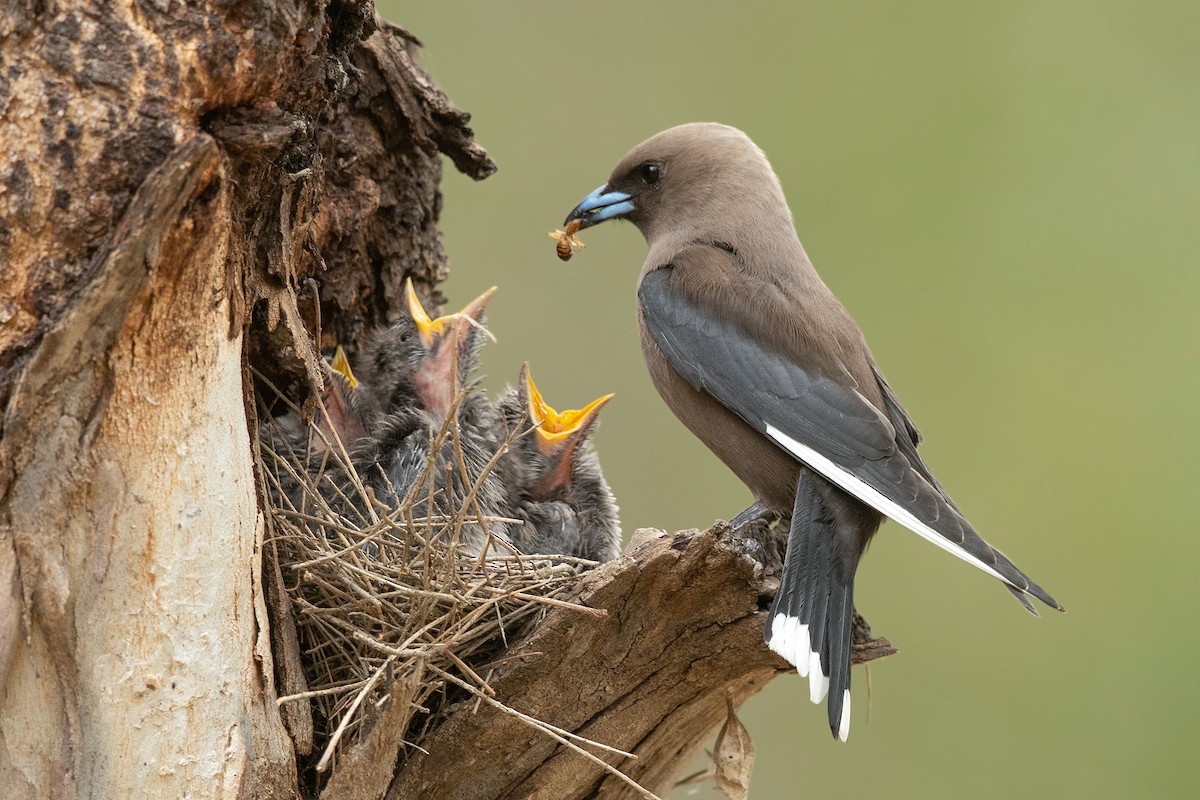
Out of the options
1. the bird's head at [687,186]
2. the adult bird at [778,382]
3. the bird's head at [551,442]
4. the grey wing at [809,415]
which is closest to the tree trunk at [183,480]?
the adult bird at [778,382]

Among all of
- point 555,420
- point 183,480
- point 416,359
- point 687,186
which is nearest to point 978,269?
point 687,186

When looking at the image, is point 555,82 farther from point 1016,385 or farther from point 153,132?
point 153,132

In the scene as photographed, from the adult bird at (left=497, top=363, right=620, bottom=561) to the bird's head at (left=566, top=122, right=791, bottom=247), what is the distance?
2.39 feet

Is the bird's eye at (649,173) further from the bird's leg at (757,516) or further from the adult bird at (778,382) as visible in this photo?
the bird's leg at (757,516)

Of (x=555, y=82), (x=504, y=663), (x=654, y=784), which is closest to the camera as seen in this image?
(x=504, y=663)

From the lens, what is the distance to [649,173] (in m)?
4.66

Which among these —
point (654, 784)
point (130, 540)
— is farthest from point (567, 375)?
point (130, 540)

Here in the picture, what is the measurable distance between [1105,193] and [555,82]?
2664 mm

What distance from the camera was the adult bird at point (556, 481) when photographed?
13.1 feet

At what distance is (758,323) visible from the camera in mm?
3914

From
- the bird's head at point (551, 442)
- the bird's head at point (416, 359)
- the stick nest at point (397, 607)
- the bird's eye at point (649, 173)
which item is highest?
the bird's eye at point (649, 173)

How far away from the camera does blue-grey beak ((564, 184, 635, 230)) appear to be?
15.4ft

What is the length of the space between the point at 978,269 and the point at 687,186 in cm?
252

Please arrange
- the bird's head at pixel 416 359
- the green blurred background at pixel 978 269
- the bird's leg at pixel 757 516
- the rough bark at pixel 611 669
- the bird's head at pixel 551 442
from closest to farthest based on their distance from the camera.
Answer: the rough bark at pixel 611 669 < the bird's leg at pixel 757 516 < the bird's head at pixel 416 359 < the bird's head at pixel 551 442 < the green blurred background at pixel 978 269
